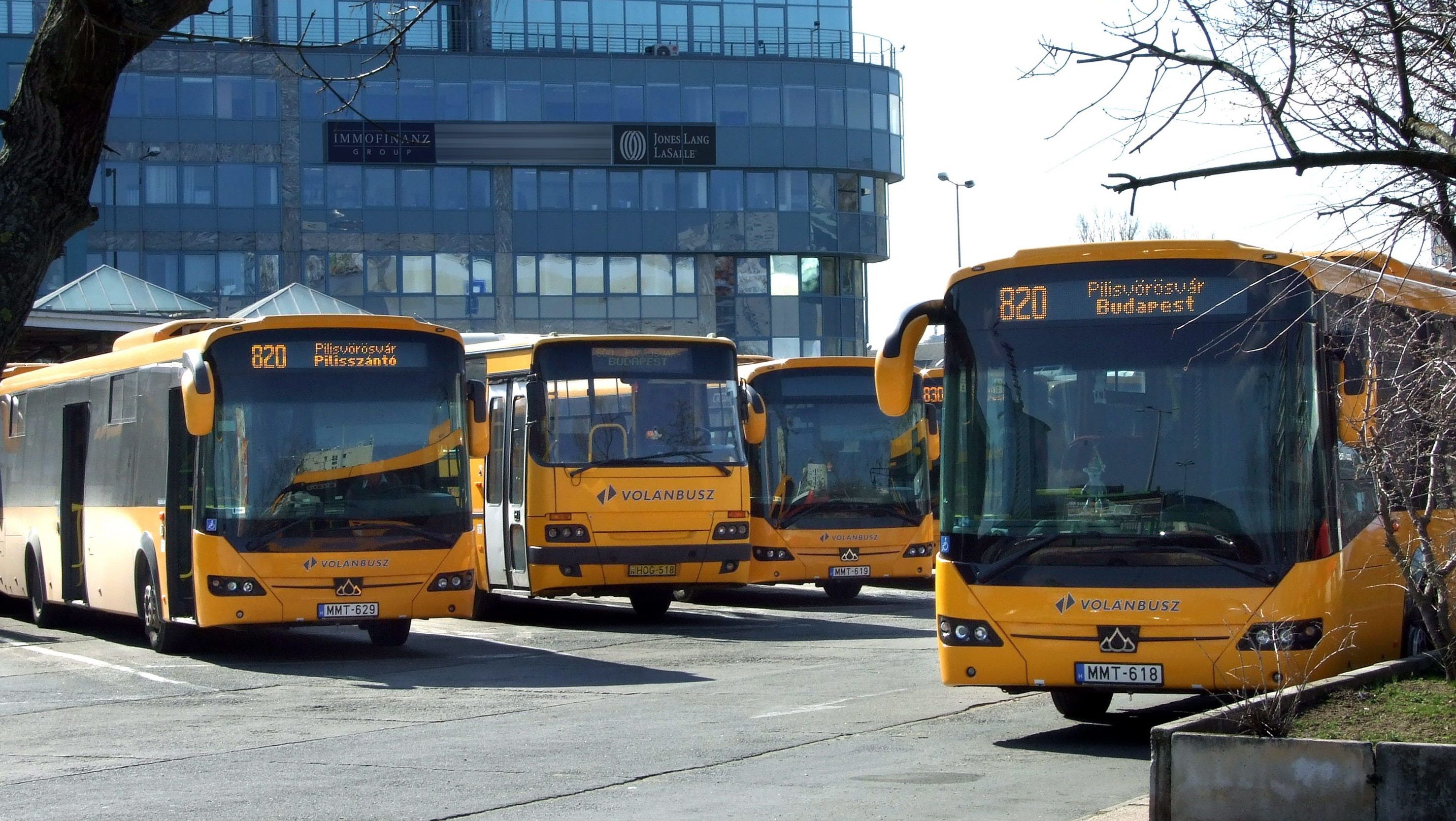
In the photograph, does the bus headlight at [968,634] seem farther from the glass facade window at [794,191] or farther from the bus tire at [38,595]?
the glass facade window at [794,191]

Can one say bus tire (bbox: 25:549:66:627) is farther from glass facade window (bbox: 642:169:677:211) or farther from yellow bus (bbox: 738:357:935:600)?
glass facade window (bbox: 642:169:677:211)

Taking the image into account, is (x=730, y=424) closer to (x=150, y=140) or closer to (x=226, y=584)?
(x=226, y=584)

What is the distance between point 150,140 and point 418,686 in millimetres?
48630

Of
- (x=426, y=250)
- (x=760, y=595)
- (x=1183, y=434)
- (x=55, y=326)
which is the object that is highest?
(x=426, y=250)

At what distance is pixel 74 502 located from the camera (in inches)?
782

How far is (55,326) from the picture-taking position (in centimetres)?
3300

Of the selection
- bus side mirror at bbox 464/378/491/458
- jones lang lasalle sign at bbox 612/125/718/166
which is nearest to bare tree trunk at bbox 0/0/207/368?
bus side mirror at bbox 464/378/491/458

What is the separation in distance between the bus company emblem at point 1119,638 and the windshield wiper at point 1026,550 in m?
0.54

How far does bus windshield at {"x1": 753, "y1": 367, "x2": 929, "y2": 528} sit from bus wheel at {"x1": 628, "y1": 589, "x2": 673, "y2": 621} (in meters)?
2.30

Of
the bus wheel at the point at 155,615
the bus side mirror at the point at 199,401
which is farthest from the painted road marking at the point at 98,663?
the bus side mirror at the point at 199,401

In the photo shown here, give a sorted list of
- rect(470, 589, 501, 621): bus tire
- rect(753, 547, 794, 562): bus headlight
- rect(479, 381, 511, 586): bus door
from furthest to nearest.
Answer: rect(753, 547, 794, 562): bus headlight
rect(470, 589, 501, 621): bus tire
rect(479, 381, 511, 586): bus door

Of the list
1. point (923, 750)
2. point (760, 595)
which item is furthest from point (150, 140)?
point (923, 750)

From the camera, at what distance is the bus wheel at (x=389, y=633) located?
1766 cm

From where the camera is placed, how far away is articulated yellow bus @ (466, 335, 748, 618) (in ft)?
64.4
